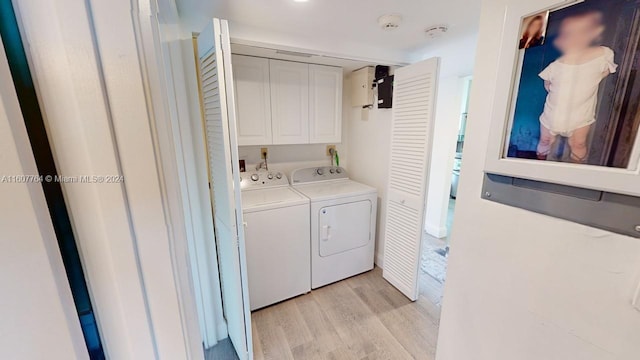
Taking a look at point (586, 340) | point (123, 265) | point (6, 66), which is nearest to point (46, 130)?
point (6, 66)

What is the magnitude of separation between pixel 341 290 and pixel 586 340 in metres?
1.81

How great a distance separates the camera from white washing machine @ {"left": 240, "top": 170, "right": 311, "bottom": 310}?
1954 mm

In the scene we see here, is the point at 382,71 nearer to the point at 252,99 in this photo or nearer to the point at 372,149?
the point at 372,149

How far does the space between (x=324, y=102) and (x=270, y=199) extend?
1.13 meters

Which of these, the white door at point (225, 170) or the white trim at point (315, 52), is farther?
the white trim at point (315, 52)

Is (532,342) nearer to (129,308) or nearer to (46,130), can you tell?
(129,308)

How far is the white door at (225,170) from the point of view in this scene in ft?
3.77

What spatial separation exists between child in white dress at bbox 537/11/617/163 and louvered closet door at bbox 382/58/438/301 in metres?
1.12

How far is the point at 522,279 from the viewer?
0.86 metres

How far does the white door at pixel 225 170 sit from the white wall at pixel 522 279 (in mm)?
1064

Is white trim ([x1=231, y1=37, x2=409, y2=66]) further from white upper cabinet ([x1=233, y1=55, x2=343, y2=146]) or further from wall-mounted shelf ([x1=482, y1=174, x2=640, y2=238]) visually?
wall-mounted shelf ([x1=482, y1=174, x2=640, y2=238])

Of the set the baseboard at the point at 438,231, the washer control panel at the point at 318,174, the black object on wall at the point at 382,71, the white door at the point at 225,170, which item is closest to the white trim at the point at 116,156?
the white door at the point at 225,170

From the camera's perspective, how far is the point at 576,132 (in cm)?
71

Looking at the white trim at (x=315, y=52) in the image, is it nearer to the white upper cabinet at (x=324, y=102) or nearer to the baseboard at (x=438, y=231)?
A: the white upper cabinet at (x=324, y=102)
